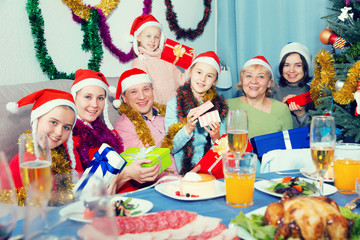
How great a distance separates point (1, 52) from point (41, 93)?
2.78ft

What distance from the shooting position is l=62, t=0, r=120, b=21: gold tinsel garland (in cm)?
269

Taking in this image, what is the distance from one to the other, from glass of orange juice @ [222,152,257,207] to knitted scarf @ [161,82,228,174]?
4.18 feet

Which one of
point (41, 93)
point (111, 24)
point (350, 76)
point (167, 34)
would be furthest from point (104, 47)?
point (350, 76)

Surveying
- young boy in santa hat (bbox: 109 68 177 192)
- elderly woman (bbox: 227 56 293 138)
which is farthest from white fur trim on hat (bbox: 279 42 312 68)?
young boy in santa hat (bbox: 109 68 177 192)

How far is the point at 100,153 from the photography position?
4.89 feet

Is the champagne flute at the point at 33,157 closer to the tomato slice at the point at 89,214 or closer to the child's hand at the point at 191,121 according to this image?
the tomato slice at the point at 89,214

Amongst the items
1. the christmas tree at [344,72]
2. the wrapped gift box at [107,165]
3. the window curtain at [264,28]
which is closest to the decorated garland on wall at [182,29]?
the window curtain at [264,28]

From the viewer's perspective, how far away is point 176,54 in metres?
2.92

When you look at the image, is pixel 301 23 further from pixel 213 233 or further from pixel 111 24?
pixel 213 233

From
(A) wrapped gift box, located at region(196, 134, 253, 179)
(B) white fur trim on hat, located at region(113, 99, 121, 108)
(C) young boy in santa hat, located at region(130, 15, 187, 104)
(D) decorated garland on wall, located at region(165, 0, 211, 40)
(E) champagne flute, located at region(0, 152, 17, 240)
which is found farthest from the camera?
(D) decorated garland on wall, located at region(165, 0, 211, 40)

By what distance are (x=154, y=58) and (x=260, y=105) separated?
0.96 metres

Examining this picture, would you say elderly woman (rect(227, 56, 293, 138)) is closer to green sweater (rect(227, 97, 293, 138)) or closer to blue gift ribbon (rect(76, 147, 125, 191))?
green sweater (rect(227, 97, 293, 138))

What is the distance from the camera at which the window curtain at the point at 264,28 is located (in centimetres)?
310

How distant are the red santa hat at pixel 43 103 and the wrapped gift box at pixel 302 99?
1.68 meters
